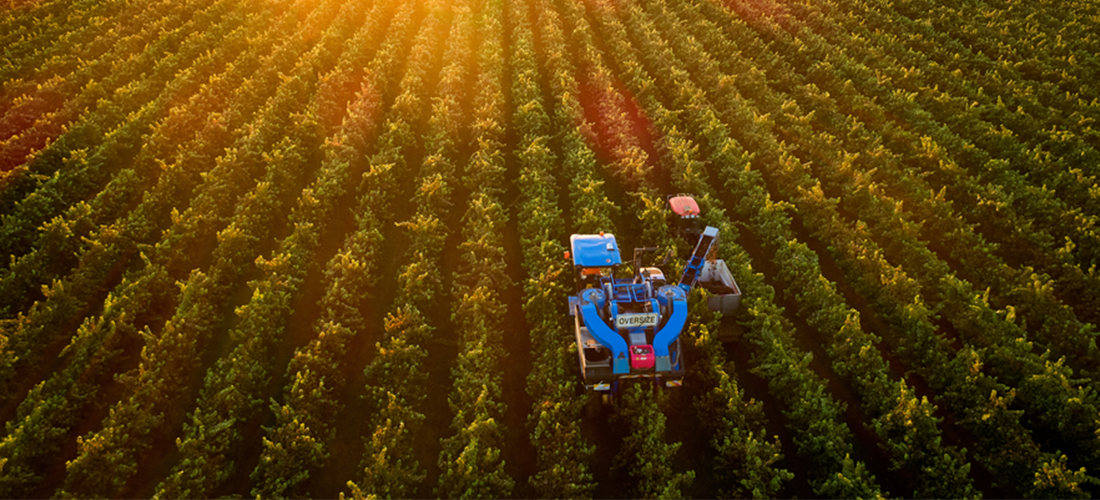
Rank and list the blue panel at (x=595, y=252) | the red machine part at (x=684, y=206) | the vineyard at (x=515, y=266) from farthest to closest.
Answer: the red machine part at (x=684, y=206) < the blue panel at (x=595, y=252) < the vineyard at (x=515, y=266)

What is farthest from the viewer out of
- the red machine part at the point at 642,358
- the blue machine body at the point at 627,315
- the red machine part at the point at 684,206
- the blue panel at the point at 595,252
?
the red machine part at the point at 684,206

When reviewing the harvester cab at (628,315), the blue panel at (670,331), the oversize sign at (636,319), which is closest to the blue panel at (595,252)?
the harvester cab at (628,315)

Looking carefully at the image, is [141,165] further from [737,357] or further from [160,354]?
[737,357]

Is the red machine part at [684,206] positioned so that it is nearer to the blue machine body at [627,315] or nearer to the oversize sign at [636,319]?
the blue machine body at [627,315]

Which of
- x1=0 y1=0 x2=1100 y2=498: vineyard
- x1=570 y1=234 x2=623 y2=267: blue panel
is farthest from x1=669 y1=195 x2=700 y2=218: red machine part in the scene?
x1=570 y1=234 x2=623 y2=267: blue panel

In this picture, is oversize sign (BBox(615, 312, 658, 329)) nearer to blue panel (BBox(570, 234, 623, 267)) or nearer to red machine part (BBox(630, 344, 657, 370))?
red machine part (BBox(630, 344, 657, 370))

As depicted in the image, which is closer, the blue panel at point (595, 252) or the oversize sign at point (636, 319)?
the oversize sign at point (636, 319)
